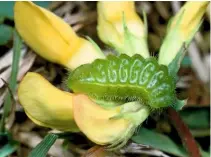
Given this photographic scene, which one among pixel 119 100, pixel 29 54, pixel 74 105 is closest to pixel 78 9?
pixel 29 54

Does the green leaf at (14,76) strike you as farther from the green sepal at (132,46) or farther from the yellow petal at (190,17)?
the yellow petal at (190,17)

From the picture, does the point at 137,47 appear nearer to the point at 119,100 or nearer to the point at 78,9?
the point at 119,100

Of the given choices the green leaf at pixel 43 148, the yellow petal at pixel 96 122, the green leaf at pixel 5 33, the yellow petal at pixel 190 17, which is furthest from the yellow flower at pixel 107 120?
the green leaf at pixel 5 33

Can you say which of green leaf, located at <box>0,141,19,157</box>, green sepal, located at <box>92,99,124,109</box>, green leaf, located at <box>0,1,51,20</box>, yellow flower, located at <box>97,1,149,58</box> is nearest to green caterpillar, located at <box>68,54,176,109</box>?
green sepal, located at <box>92,99,124,109</box>

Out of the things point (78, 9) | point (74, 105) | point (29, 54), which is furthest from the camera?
point (78, 9)

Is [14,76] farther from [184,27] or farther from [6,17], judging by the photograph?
[184,27]

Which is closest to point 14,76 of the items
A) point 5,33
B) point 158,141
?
point 5,33
